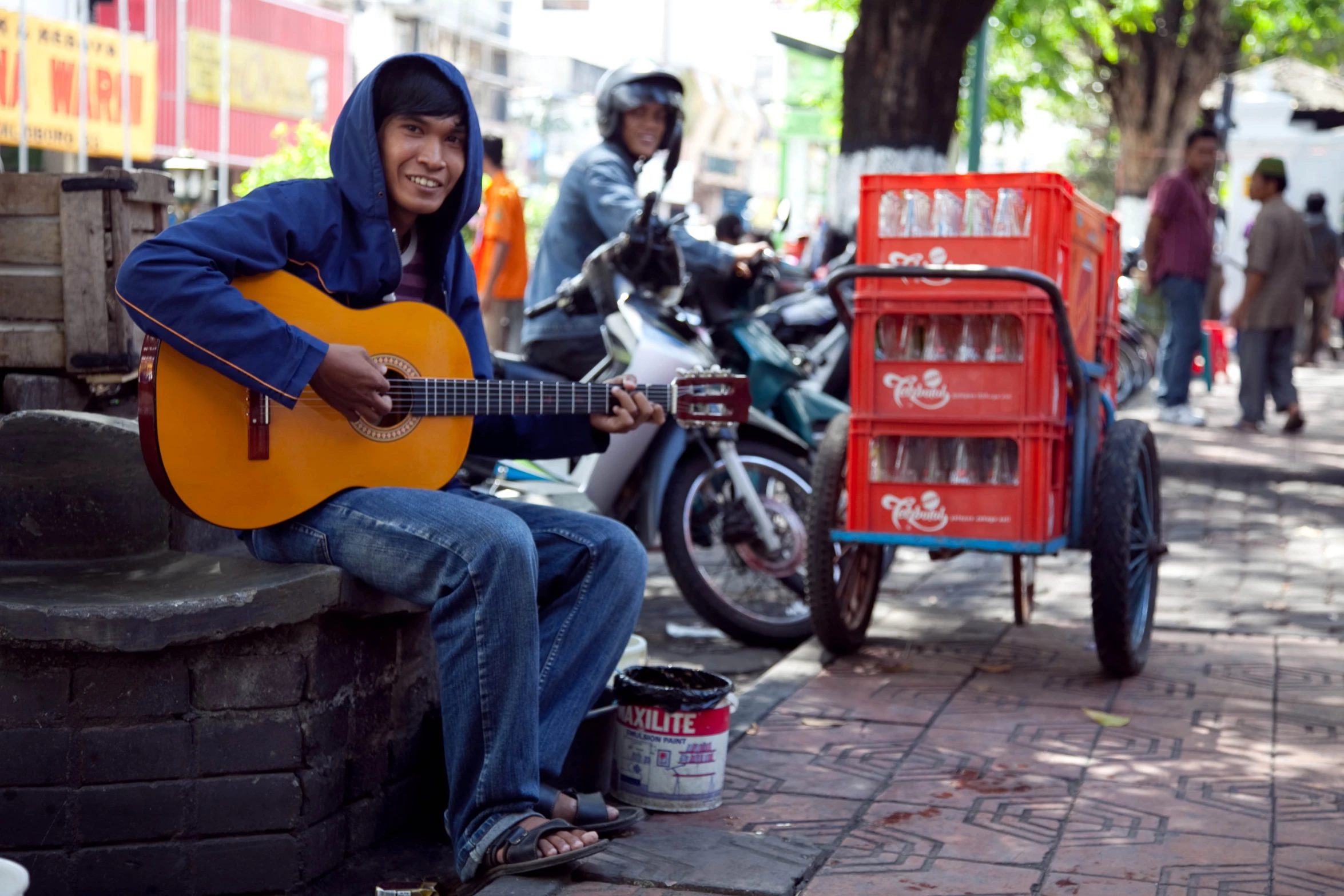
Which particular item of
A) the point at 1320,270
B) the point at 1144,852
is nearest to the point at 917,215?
the point at 1144,852

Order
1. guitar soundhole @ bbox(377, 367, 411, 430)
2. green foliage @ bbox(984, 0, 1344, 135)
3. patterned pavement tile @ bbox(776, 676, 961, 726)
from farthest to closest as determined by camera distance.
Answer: green foliage @ bbox(984, 0, 1344, 135), patterned pavement tile @ bbox(776, 676, 961, 726), guitar soundhole @ bbox(377, 367, 411, 430)

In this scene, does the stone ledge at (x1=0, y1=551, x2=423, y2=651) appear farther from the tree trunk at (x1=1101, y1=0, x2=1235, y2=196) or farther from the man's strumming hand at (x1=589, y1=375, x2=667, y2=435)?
the tree trunk at (x1=1101, y1=0, x2=1235, y2=196)

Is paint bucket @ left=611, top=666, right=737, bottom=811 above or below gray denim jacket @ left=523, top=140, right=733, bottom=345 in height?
below

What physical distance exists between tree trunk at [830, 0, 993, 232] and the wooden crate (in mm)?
5503

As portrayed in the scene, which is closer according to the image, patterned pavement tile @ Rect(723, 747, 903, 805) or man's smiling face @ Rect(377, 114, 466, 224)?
man's smiling face @ Rect(377, 114, 466, 224)

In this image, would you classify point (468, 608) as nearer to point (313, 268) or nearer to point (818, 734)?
point (313, 268)

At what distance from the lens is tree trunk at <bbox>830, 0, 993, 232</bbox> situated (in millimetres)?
8555

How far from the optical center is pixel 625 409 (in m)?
3.42

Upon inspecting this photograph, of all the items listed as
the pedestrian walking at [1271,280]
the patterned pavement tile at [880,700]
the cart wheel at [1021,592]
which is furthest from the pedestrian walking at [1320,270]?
the patterned pavement tile at [880,700]

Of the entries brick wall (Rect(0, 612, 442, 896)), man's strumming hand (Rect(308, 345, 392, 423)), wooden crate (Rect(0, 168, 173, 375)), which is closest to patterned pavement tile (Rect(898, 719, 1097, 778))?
brick wall (Rect(0, 612, 442, 896))

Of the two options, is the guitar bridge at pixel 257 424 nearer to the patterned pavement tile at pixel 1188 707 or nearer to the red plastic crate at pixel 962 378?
the red plastic crate at pixel 962 378

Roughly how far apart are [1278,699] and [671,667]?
6.87 ft

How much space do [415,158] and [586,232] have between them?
2368mm

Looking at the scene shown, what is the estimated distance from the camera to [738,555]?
5.21 metres
